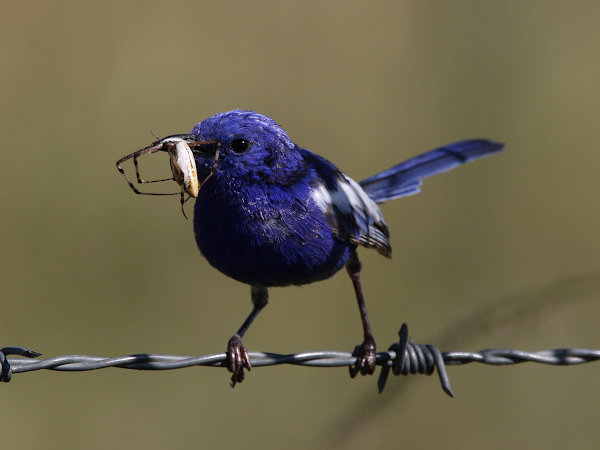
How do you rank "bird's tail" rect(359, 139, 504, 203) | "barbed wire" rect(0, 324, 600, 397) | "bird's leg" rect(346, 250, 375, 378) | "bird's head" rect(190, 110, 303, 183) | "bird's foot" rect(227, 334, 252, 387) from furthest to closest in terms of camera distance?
"bird's tail" rect(359, 139, 504, 203) < "bird's leg" rect(346, 250, 375, 378) < "bird's foot" rect(227, 334, 252, 387) < "bird's head" rect(190, 110, 303, 183) < "barbed wire" rect(0, 324, 600, 397)

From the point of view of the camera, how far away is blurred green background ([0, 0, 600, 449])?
586 centimetres

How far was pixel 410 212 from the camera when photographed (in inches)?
280

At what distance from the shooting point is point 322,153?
728cm

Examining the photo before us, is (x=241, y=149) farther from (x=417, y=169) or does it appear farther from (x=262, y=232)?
(x=417, y=169)

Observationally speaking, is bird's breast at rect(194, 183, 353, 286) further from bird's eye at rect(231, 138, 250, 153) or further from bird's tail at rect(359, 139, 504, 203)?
bird's tail at rect(359, 139, 504, 203)

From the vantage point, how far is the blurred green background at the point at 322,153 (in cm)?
586

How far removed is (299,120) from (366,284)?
1.48 meters

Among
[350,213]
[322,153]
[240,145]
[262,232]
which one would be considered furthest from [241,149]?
[322,153]

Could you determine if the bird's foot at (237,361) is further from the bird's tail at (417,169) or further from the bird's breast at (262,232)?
the bird's tail at (417,169)

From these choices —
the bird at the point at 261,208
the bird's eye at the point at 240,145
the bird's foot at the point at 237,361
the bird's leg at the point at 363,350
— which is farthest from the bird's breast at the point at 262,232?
the bird's leg at the point at 363,350

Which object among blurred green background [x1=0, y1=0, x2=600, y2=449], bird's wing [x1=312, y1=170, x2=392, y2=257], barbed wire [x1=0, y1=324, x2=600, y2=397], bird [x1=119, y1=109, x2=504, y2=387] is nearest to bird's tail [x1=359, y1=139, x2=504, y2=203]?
bird's wing [x1=312, y1=170, x2=392, y2=257]

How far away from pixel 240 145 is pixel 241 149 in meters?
0.02

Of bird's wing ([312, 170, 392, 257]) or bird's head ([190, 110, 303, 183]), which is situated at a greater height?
bird's head ([190, 110, 303, 183])

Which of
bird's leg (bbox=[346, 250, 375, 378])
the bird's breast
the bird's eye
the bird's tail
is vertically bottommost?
bird's leg (bbox=[346, 250, 375, 378])
